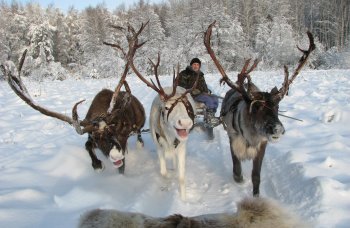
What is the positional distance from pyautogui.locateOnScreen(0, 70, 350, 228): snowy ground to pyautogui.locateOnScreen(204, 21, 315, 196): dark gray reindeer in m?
0.48

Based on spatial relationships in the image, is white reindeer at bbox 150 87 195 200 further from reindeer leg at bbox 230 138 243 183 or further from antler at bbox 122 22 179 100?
reindeer leg at bbox 230 138 243 183

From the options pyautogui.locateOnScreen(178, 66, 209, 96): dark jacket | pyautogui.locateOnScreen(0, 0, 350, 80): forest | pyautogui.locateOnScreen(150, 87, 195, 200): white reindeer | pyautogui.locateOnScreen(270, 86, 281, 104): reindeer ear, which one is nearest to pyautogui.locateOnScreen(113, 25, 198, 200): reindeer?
pyautogui.locateOnScreen(150, 87, 195, 200): white reindeer

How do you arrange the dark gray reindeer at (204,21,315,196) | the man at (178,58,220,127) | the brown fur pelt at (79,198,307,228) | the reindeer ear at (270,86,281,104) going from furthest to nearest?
the man at (178,58,220,127), the reindeer ear at (270,86,281,104), the dark gray reindeer at (204,21,315,196), the brown fur pelt at (79,198,307,228)

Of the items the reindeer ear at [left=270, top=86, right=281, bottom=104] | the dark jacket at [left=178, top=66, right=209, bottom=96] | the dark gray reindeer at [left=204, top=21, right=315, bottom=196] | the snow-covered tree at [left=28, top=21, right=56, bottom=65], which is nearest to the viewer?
the dark gray reindeer at [left=204, top=21, right=315, bottom=196]

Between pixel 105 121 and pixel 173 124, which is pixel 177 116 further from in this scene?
pixel 105 121

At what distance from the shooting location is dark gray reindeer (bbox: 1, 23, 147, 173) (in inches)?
218

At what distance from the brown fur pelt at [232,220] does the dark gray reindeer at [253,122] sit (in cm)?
297

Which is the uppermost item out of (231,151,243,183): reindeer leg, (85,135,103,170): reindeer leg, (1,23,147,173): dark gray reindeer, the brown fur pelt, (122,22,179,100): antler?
(122,22,179,100): antler

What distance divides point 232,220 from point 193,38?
139ft

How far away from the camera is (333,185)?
16.3ft

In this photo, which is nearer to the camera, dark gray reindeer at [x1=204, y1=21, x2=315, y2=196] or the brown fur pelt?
the brown fur pelt

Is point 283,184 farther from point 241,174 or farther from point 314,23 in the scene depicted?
point 314,23

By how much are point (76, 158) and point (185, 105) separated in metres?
2.39

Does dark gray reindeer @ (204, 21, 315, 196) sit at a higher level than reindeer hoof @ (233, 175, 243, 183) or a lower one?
higher
